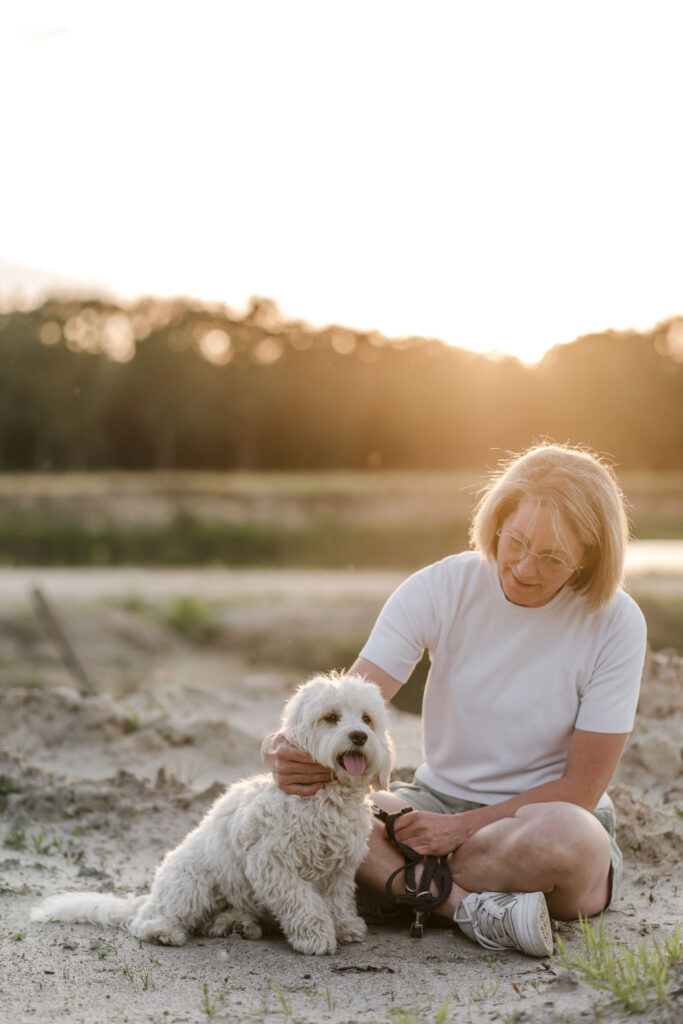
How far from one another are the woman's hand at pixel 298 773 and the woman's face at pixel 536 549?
922 millimetres

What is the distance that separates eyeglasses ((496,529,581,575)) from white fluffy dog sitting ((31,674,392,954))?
657 millimetres

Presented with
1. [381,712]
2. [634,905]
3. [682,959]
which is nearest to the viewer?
[682,959]

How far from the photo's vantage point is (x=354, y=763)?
3.54m

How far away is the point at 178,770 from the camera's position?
6.39 metres

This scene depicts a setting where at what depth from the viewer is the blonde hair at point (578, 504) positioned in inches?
139

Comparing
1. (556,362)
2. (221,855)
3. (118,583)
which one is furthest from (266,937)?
(556,362)

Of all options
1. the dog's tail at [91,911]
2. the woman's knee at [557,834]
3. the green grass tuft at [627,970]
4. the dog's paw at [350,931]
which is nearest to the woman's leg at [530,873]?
the woman's knee at [557,834]

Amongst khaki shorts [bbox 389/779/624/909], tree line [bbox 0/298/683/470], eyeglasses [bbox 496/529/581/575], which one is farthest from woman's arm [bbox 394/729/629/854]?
tree line [bbox 0/298/683/470]

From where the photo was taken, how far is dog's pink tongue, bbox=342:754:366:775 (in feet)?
11.6

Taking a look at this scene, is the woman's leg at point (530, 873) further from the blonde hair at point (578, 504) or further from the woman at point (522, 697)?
the blonde hair at point (578, 504)

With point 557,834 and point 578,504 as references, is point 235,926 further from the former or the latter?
point 578,504

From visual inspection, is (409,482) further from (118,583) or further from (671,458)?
(118,583)

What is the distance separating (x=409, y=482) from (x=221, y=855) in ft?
60.8

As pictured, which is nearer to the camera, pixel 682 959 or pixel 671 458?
pixel 682 959
